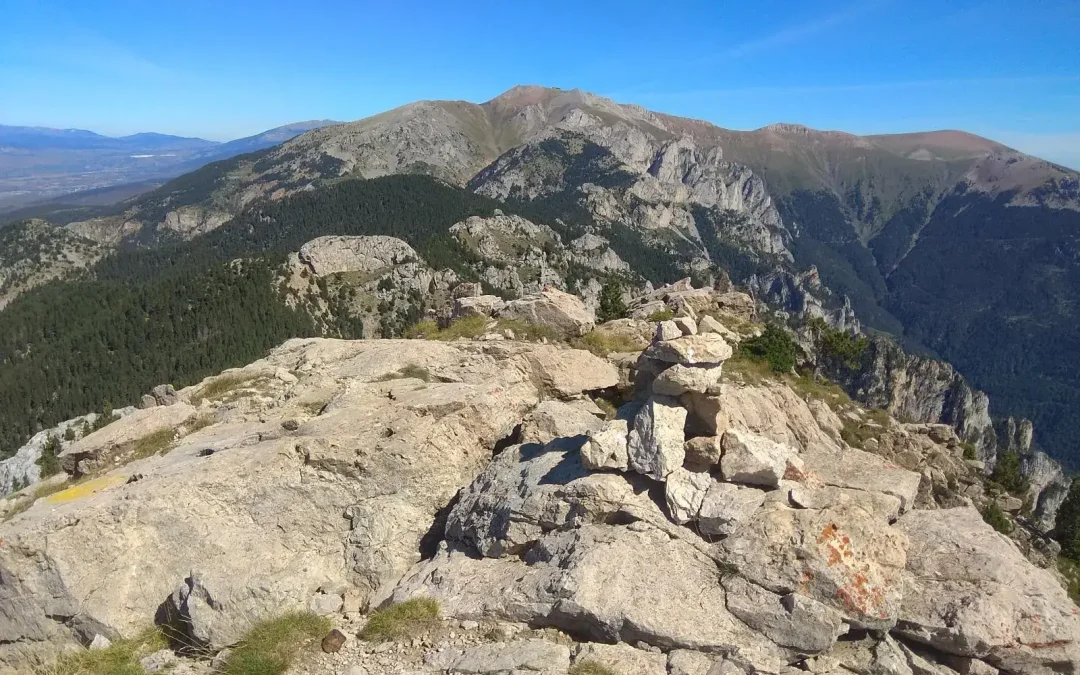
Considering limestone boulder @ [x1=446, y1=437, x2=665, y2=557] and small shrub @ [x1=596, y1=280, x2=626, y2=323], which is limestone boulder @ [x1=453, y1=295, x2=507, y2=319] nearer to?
small shrub @ [x1=596, y1=280, x2=626, y2=323]

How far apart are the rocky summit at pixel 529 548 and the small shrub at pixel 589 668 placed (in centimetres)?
5

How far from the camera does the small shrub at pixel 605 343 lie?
26.2m

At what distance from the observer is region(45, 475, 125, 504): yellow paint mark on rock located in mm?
15508

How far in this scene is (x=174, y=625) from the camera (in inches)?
514

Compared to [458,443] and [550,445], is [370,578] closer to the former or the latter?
[458,443]

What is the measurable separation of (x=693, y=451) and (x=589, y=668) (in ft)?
18.0

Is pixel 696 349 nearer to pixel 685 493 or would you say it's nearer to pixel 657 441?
pixel 657 441

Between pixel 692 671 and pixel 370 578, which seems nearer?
pixel 692 671

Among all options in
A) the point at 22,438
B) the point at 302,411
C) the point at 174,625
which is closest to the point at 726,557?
the point at 174,625

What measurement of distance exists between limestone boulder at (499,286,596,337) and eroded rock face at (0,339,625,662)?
8491 mm

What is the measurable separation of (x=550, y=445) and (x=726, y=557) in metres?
5.48

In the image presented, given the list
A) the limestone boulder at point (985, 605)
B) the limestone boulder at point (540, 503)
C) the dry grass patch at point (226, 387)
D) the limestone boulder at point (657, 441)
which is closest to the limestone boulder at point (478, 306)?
the dry grass patch at point (226, 387)

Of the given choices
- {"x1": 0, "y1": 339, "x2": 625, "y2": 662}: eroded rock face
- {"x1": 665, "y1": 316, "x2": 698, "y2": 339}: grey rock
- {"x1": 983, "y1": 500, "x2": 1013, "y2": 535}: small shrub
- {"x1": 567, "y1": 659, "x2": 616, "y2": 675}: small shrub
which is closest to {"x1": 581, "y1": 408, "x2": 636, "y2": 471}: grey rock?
{"x1": 0, "y1": 339, "x2": 625, "y2": 662}: eroded rock face

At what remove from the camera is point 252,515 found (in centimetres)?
1473
